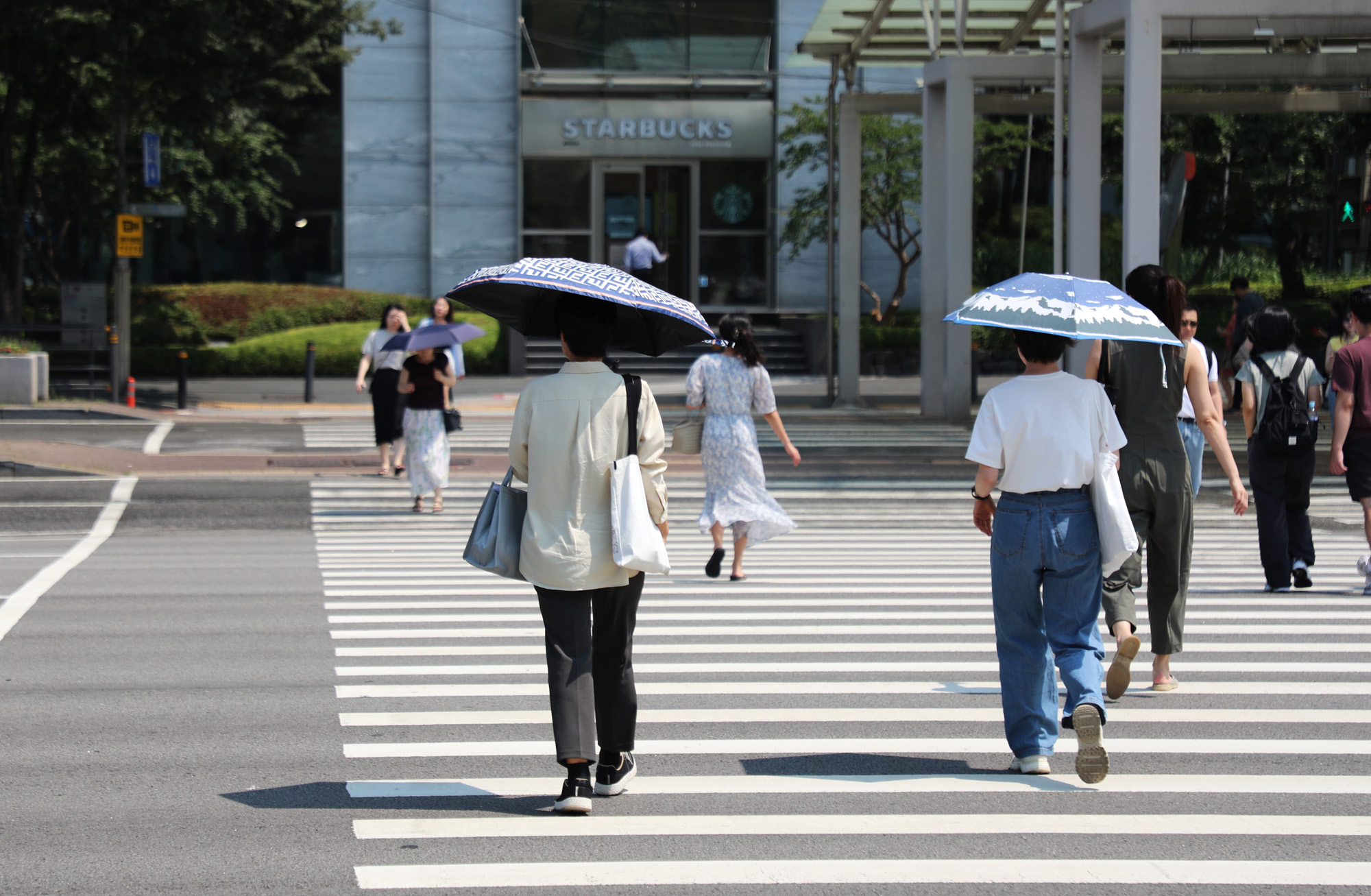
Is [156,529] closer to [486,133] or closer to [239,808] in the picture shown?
[239,808]

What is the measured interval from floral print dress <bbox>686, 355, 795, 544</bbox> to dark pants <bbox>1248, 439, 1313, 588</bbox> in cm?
329

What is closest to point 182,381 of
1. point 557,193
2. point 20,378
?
point 20,378

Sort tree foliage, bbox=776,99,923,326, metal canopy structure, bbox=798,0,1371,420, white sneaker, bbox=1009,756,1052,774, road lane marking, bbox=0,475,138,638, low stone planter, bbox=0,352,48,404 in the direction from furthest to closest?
tree foliage, bbox=776,99,923,326
low stone planter, bbox=0,352,48,404
metal canopy structure, bbox=798,0,1371,420
road lane marking, bbox=0,475,138,638
white sneaker, bbox=1009,756,1052,774

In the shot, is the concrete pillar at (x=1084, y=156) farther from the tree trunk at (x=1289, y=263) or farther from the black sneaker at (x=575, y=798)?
the tree trunk at (x=1289, y=263)

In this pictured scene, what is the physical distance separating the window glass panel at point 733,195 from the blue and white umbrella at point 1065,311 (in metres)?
30.6

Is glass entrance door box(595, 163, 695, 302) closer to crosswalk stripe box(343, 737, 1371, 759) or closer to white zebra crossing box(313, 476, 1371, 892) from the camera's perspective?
white zebra crossing box(313, 476, 1371, 892)

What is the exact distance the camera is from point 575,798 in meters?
5.43

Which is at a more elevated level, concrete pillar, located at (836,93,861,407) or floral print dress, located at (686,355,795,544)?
concrete pillar, located at (836,93,861,407)

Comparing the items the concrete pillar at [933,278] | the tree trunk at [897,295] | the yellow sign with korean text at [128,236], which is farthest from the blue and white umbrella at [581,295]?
the tree trunk at [897,295]

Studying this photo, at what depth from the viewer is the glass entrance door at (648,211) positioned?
36.0 metres

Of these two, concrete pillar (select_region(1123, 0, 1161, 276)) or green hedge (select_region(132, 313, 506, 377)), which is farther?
green hedge (select_region(132, 313, 506, 377))

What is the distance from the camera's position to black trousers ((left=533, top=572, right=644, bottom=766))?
17.7 ft

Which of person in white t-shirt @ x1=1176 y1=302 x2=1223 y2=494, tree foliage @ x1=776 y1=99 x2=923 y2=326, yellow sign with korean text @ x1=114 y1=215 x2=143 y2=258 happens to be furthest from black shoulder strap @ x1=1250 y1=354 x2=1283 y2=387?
tree foliage @ x1=776 y1=99 x2=923 y2=326

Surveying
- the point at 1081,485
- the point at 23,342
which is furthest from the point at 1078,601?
the point at 23,342
